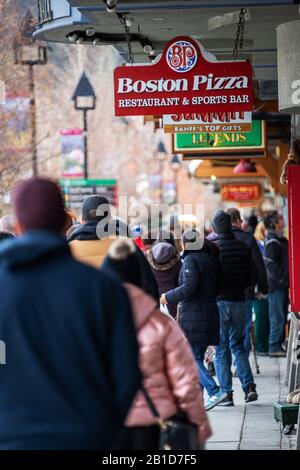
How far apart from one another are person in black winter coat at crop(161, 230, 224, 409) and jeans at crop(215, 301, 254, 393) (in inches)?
19.6

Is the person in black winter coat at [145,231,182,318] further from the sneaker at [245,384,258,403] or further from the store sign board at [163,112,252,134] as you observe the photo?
the store sign board at [163,112,252,134]

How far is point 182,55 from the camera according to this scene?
38.7 ft

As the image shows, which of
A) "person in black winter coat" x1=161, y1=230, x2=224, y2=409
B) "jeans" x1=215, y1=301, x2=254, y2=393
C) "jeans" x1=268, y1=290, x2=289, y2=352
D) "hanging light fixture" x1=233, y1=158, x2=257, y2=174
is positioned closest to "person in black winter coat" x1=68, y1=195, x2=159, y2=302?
"person in black winter coat" x1=161, y1=230, x2=224, y2=409

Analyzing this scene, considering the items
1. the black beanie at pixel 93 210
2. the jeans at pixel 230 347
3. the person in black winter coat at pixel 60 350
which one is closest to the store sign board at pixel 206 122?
the jeans at pixel 230 347

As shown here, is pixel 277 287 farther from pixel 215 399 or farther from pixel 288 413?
pixel 288 413

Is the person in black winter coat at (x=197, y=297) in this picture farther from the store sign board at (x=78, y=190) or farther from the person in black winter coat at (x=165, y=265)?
the store sign board at (x=78, y=190)

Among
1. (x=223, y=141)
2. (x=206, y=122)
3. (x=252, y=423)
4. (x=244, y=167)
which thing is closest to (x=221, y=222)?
(x=206, y=122)

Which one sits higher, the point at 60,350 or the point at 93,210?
the point at 93,210

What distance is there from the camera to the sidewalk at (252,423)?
10591 mm

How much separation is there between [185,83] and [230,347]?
3.13 meters

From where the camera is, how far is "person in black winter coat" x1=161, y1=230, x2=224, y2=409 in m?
12.5

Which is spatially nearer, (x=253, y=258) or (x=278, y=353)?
(x=253, y=258)
